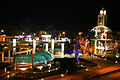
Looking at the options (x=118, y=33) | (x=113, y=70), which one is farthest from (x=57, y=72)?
(x=118, y=33)

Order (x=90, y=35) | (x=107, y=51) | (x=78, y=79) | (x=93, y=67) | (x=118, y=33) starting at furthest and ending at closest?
(x=118, y=33), (x=90, y=35), (x=107, y=51), (x=93, y=67), (x=78, y=79)

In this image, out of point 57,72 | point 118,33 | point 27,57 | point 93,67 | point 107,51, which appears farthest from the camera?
point 118,33

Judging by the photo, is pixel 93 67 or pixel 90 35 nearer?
pixel 93 67

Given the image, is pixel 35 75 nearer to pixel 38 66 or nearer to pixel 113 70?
pixel 38 66

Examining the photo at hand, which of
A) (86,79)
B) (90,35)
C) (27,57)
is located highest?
(90,35)

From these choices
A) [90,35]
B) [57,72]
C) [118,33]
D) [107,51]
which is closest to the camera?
[57,72]

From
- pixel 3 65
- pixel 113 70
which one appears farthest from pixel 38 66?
pixel 113 70

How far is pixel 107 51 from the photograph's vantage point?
25.4 m

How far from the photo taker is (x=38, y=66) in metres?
13.2

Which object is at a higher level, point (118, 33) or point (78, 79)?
point (118, 33)

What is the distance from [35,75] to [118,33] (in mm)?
24141

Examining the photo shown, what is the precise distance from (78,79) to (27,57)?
210 inches

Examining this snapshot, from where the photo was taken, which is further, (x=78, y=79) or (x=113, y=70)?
(x=113, y=70)

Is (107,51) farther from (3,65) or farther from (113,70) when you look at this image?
(3,65)
